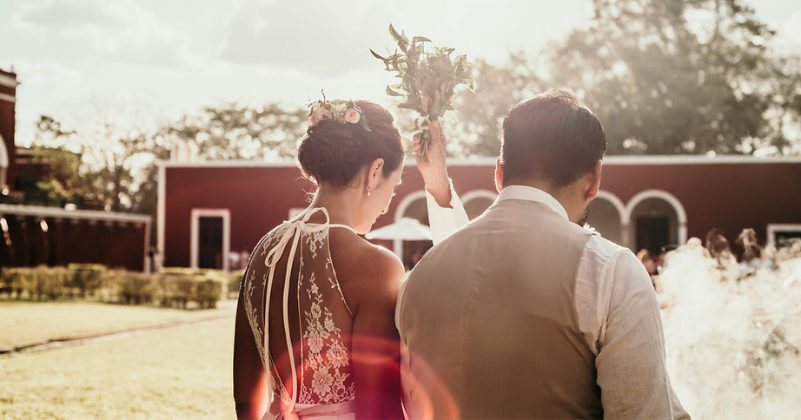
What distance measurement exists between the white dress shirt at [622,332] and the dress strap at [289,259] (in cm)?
91

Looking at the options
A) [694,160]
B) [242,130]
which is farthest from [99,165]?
[694,160]

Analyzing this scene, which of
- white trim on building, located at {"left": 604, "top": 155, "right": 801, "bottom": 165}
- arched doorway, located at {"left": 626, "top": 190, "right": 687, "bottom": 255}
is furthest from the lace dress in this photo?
arched doorway, located at {"left": 626, "top": 190, "right": 687, "bottom": 255}

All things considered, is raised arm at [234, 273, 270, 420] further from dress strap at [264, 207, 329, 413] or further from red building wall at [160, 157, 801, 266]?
red building wall at [160, 157, 801, 266]

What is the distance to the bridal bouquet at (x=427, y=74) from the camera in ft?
8.24

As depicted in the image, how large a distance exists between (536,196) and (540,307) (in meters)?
0.28

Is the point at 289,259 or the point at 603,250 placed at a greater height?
the point at 603,250

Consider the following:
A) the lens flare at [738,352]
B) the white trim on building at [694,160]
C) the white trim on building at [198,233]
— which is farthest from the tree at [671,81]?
the lens flare at [738,352]

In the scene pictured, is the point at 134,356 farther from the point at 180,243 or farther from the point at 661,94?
the point at 661,94

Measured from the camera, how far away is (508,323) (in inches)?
62.0

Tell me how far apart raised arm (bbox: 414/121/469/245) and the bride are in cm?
22

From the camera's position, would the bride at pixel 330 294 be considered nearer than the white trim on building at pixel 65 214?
Yes

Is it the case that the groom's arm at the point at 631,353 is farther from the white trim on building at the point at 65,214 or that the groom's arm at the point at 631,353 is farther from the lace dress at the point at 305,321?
the white trim on building at the point at 65,214

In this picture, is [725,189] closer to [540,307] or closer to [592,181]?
[592,181]

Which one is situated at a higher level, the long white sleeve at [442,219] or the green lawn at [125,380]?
the long white sleeve at [442,219]
